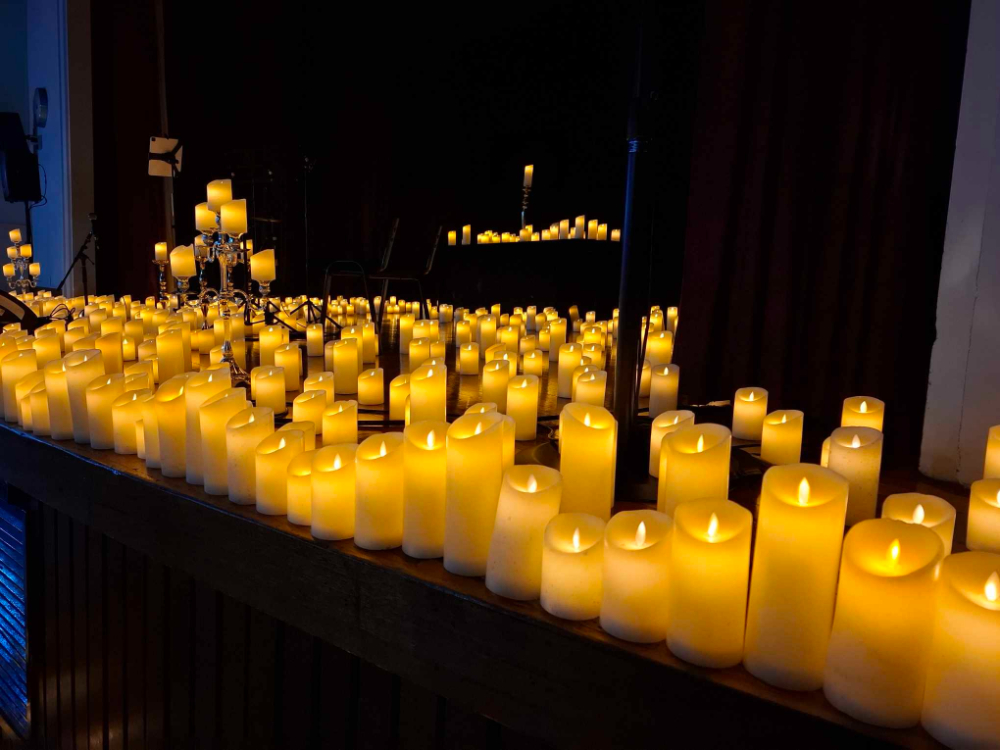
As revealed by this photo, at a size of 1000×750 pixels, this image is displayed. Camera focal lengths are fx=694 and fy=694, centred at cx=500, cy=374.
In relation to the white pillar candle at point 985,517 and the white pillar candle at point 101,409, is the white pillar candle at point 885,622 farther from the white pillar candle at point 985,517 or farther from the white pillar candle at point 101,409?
the white pillar candle at point 101,409

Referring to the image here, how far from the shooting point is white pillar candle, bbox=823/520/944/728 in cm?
51

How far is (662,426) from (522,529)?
1.39 ft

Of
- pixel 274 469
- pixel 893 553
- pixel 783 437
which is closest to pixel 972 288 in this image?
pixel 783 437

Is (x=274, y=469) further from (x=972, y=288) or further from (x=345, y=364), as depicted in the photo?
(x=972, y=288)

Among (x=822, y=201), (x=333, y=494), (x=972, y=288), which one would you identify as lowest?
(x=333, y=494)

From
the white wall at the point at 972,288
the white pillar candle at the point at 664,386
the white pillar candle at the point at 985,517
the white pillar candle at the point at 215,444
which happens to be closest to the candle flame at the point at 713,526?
the white pillar candle at the point at 985,517

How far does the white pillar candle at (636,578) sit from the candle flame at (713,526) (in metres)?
0.06

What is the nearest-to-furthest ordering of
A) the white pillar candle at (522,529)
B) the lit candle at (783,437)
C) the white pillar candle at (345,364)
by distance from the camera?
the white pillar candle at (522,529) < the lit candle at (783,437) < the white pillar candle at (345,364)

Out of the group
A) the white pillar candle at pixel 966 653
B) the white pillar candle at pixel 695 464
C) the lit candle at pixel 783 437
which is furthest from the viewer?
the lit candle at pixel 783 437

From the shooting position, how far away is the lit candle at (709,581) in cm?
57

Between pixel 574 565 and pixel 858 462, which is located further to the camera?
pixel 858 462

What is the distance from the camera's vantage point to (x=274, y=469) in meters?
0.90

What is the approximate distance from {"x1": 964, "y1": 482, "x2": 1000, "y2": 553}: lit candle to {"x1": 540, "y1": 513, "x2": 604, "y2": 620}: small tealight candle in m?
0.43

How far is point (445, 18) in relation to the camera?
553cm
